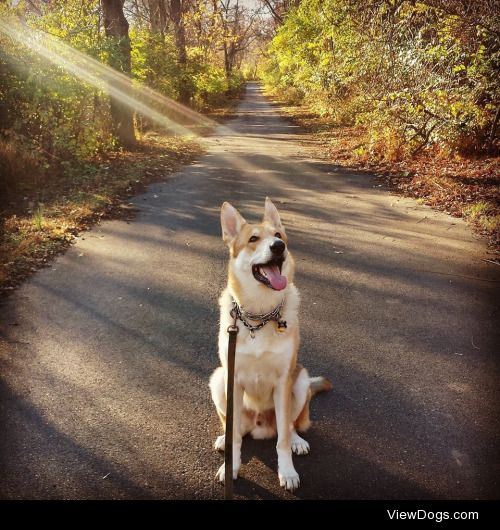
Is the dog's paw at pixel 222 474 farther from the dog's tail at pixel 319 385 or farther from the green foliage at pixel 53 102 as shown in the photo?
the green foliage at pixel 53 102

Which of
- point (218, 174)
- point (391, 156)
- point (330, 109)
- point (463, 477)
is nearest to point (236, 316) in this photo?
point (463, 477)

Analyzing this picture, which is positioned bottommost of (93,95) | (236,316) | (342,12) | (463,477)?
(463,477)

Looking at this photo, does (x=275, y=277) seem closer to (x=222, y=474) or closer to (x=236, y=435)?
(x=236, y=435)

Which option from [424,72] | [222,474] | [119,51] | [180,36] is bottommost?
[222,474]

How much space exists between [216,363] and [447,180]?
835 cm

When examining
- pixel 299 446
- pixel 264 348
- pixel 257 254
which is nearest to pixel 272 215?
pixel 257 254

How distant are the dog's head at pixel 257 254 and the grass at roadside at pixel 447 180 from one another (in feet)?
17.4

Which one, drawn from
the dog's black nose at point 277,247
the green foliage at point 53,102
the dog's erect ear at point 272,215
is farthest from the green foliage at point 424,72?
the dog's black nose at point 277,247

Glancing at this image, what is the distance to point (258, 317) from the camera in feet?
9.15

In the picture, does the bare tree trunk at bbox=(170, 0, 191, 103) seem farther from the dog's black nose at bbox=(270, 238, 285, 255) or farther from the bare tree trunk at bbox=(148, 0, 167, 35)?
the dog's black nose at bbox=(270, 238, 285, 255)

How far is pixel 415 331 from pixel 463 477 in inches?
77.1

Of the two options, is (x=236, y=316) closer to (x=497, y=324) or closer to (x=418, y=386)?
(x=418, y=386)

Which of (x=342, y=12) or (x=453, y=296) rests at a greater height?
(x=342, y=12)

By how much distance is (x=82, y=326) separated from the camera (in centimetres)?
470
